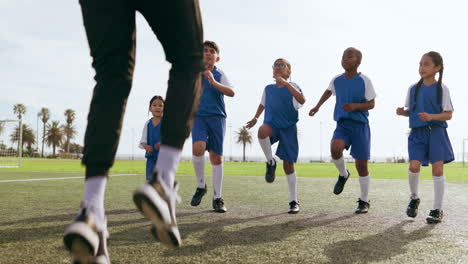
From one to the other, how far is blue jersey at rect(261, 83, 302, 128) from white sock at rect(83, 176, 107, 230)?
446 centimetres

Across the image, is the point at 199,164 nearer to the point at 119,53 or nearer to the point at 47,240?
the point at 47,240

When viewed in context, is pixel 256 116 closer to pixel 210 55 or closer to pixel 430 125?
pixel 210 55

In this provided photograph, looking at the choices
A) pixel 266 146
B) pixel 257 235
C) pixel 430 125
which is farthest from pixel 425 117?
pixel 257 235

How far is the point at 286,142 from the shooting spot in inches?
227

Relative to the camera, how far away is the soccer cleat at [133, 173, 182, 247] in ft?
4.49

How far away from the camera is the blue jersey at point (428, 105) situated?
4.89 m

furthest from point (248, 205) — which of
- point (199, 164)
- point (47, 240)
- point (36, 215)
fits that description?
point (47, 240)

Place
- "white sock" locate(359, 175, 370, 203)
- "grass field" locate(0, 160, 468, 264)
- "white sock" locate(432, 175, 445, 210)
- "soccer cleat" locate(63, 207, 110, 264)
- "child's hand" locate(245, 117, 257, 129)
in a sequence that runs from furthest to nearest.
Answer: "child's hand" locate(245, 117, 257, 129)
"white sock" locate(359, 175, 370, 203)
"white sock" locate(432, 175, 445, 210)
"grass field" locate(0, 160, 468, 264)
"soccer cleat" locate(63, 207, 110, 264)

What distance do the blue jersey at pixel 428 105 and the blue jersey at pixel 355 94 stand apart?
0.65 metres

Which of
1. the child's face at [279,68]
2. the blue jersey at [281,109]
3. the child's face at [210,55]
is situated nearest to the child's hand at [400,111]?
the blue jersey at [281,109]

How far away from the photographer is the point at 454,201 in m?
6.34

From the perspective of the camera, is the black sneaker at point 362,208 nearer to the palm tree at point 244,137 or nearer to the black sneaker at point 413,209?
the black sneaker at point 413,209

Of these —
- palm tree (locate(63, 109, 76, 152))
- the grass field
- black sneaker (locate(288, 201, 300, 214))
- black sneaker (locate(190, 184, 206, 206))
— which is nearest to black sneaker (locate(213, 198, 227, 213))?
the grass field

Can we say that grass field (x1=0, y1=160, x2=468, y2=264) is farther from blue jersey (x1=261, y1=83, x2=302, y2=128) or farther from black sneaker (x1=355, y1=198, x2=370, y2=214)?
blue jersey (x1=261, y1=83, x2=302, y2=128)
